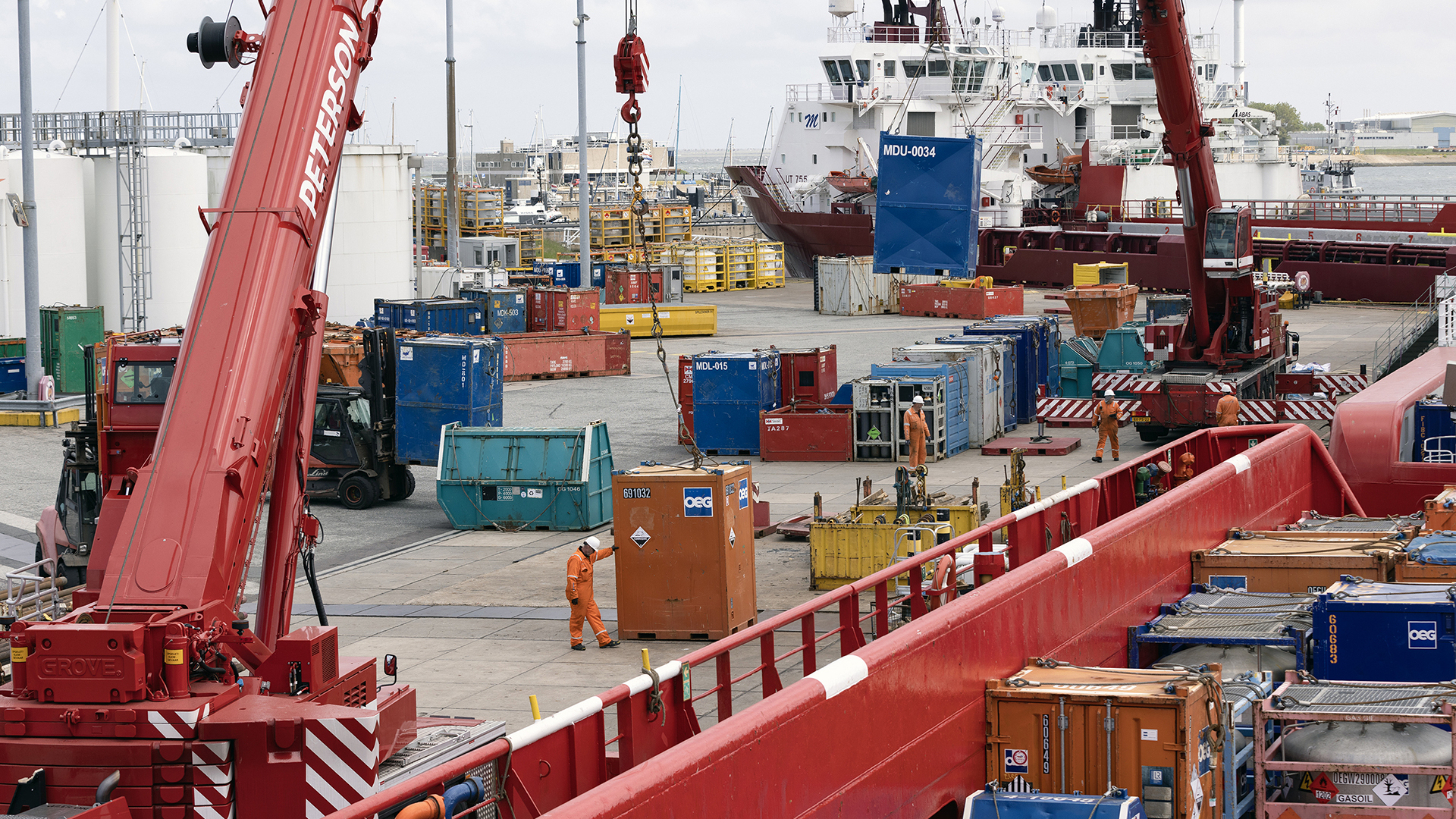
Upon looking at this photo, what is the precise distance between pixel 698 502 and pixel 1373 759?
7.64m

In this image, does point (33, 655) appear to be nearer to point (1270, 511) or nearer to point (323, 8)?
point (323, 8)

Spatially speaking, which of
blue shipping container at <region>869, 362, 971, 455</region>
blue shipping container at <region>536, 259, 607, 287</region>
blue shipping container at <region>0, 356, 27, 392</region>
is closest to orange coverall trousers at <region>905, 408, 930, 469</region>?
blue shipping container at <region>869, 362, 971, 455</region>

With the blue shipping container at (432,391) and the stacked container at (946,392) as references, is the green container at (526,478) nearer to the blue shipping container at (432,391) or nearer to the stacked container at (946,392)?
the blue shipping container at (432,391)

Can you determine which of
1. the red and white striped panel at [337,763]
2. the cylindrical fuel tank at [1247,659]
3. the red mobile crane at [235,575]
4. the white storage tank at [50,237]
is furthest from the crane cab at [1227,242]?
the white storage tank at [50,237]

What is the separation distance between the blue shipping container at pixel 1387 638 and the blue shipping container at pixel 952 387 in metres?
14.5

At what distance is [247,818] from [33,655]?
1351 mm

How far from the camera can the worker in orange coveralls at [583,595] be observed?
15141 millimetres

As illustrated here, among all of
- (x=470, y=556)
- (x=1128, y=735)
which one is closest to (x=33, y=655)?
(x=1128, y=735)

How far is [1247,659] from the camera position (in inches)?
488

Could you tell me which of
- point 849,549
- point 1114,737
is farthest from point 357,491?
point 1114,737

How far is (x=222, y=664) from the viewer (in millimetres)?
7953

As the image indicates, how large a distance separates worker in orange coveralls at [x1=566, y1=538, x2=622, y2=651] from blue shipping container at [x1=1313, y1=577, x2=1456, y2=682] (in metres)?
6.88

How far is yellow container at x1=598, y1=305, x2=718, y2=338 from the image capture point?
147 feet

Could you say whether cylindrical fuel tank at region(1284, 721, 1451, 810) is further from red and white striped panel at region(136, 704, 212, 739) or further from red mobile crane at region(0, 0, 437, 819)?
red and white striped panel at region(136, 704, 212, 739)
